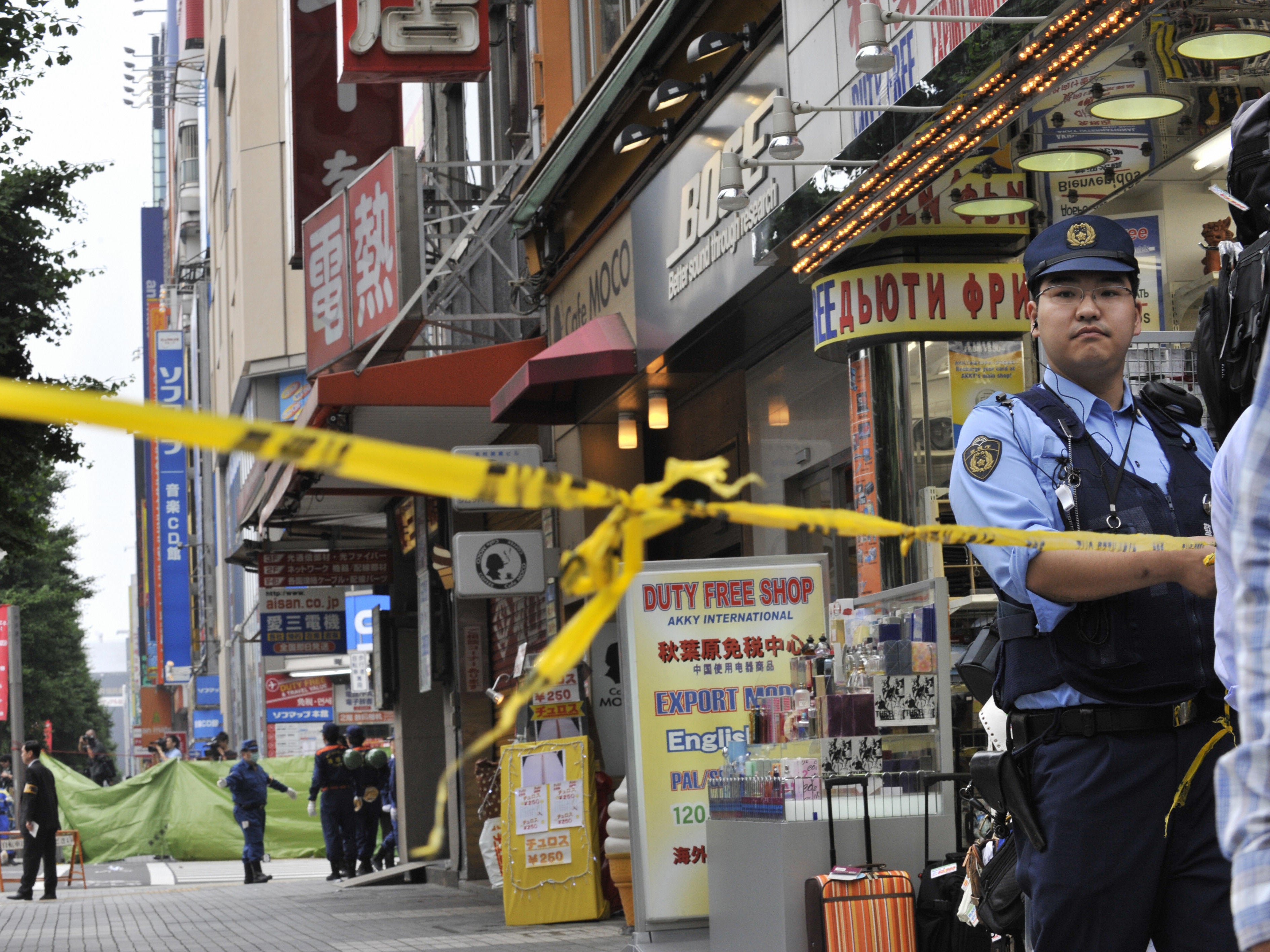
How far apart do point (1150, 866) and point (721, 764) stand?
18.0ft

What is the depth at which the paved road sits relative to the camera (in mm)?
11422

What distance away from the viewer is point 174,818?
28.4m

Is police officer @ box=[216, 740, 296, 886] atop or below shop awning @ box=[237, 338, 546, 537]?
below

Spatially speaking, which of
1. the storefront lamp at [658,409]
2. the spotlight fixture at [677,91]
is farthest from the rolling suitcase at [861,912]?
the storefront lamp at [658,409]

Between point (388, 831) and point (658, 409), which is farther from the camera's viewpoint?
point (388, 831)

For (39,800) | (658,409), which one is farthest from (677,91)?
(39,800)

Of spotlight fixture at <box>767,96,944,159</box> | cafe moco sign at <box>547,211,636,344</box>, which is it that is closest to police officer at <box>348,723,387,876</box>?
cafe moco sign at <box>547,211,636,344</box>

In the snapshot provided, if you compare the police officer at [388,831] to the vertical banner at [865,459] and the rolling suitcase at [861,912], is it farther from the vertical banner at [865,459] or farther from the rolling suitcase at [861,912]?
the rolling suitcase at [861,912]

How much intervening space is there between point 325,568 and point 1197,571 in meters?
20.5

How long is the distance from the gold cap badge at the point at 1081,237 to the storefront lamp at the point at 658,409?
9.21m

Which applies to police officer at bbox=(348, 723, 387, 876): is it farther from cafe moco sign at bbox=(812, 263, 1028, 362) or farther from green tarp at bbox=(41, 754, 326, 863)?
cafe moco sign at bbox=(812, 263, 1028, 362)

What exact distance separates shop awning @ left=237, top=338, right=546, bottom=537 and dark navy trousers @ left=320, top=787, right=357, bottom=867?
407 cm

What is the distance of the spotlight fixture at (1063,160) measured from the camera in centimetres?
689

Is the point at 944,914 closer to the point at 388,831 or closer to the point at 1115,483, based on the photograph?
the point at 1115,483
